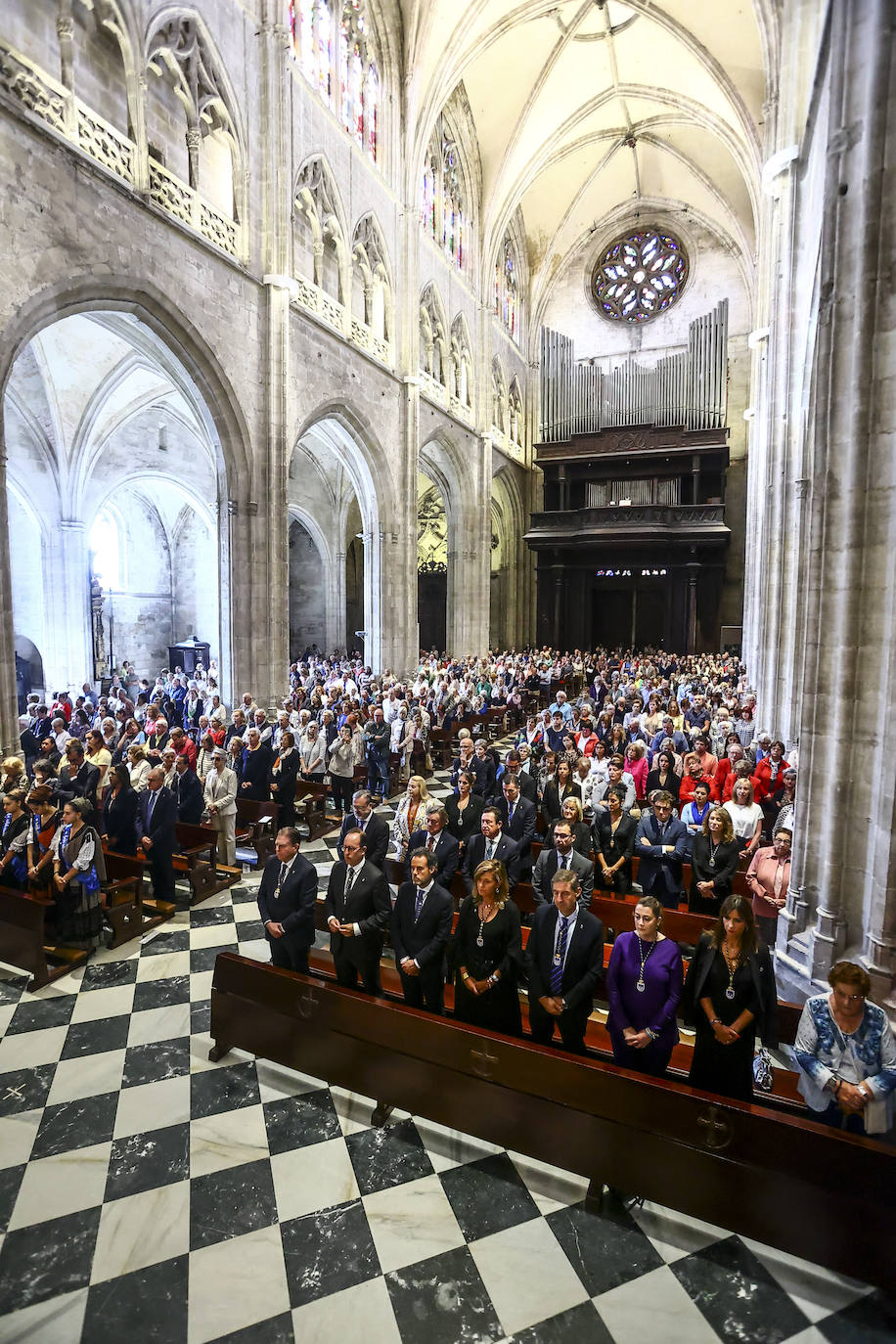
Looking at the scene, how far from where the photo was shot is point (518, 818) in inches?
259

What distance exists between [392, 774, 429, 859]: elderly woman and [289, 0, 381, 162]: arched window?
1627 centimetres

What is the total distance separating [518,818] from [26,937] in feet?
13.5

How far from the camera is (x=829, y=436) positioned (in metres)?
5.22

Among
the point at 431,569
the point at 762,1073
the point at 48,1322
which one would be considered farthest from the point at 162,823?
the point at 431,569

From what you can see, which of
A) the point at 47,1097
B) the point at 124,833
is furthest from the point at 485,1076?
the point at 124,833

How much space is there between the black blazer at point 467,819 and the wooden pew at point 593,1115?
245 cm

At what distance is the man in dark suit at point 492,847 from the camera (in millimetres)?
5539

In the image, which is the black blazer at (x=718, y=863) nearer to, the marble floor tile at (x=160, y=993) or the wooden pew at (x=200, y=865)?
the marble floor tile at (x=160, y=993)

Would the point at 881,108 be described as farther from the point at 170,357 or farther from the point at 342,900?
the point at 170,357

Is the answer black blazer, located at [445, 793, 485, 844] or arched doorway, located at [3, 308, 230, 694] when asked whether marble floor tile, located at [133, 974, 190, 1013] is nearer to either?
black blazer, located at [445, 793, 485, 844]

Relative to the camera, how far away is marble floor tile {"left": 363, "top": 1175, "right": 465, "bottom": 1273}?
332cm

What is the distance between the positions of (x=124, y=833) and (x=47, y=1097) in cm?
312

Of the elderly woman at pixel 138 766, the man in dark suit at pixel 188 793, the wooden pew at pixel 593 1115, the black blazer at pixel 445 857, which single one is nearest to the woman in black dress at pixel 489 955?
the wooden pew at pixel 593 1115

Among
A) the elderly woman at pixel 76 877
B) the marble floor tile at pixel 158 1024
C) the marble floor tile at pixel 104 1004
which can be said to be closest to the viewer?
the marble floor tile at pixel 158 1024
